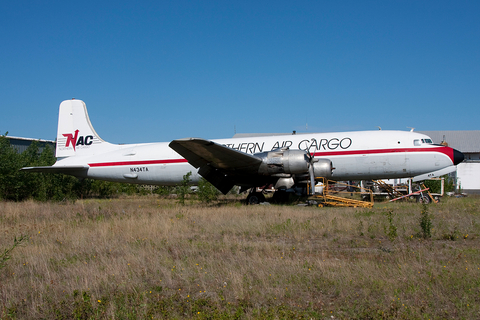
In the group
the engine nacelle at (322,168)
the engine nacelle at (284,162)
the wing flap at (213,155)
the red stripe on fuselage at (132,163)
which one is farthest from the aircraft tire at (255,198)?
the red stripe on fuselage at (132,163)

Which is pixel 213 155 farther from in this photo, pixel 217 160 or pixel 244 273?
pixel 244 273

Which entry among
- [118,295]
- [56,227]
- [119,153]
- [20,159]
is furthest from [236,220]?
[20,159]

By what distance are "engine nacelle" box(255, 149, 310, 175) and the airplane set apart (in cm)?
2

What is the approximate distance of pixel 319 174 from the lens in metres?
15.5

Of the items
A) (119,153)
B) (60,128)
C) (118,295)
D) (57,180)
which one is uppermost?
(60,128)

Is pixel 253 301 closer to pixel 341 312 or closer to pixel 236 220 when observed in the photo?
pixel 341 312

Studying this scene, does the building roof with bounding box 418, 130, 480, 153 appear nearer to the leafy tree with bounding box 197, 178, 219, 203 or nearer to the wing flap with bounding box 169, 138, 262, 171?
the leafy tree with bounding box 197, 178, 219, 203

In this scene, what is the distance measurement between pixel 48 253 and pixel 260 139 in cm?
1265

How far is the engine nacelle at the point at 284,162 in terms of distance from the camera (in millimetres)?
14328

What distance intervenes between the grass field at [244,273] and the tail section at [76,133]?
11.8 m

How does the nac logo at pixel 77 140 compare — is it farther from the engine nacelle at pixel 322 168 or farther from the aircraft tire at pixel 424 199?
the aircraft tire at pixel 424 199

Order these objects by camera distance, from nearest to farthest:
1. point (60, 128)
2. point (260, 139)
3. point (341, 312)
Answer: point (341, 312)
point (260, 139)
point (60, 128)

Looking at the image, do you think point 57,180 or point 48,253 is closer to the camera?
point 48,253

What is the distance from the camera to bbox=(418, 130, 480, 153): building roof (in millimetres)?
55375
